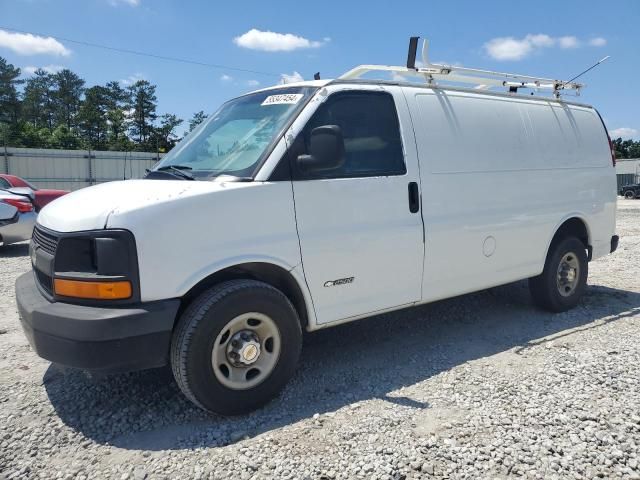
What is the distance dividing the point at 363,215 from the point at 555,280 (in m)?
2.81

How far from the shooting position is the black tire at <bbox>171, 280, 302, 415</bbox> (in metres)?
2.96

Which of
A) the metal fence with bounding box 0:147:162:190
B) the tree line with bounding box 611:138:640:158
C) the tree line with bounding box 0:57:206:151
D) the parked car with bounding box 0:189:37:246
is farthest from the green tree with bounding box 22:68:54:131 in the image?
the tree line with bounding box 611:138:640:158

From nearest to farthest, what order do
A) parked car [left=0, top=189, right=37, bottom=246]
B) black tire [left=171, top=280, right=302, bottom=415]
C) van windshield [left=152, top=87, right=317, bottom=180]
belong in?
black tire [left=171, top=280, right=302, bottom=415]
van windshield [left=152, top=87, right=317, bottom=180]
parked car [left=0, top=189, right=37, bottom=246]

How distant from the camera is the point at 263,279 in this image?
3428 mm

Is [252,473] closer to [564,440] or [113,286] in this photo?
[113,286]

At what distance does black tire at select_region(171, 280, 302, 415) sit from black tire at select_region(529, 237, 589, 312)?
3.19 metres

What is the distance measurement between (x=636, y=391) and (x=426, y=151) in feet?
7.54

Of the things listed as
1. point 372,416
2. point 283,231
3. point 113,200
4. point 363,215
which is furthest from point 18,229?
point 372,416

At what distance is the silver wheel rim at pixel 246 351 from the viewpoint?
312cm

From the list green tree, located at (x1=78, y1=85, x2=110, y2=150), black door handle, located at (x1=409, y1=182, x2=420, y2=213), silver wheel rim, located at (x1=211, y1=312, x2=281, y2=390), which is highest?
green tree, located at (x1=78, y1=85, x2=110, y2=150)

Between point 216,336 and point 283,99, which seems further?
point 283,99

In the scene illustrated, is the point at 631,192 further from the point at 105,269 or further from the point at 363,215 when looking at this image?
the point at 105,269

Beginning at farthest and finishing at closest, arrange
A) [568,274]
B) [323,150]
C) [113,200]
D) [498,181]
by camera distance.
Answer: [568,274] < [498,181] < [323,150] < [113,200]

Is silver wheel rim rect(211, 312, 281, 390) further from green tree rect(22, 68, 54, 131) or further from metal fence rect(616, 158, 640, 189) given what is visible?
green tree rect(22, 68, 54, 131)
